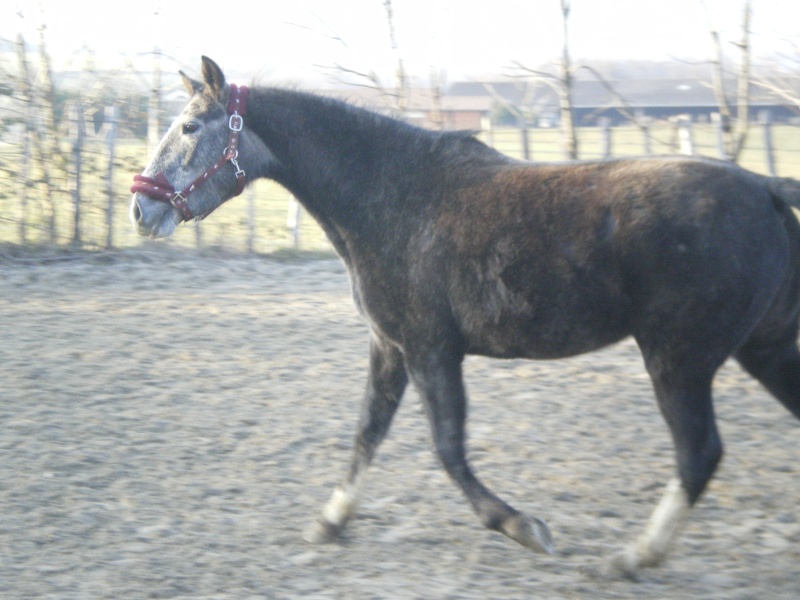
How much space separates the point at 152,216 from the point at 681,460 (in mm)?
2536

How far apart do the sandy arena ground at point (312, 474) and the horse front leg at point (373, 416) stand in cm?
19

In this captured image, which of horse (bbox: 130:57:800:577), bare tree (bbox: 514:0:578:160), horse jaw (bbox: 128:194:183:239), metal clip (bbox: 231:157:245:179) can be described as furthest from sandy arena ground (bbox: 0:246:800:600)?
bare tree (bbox: 514:0:578:160)

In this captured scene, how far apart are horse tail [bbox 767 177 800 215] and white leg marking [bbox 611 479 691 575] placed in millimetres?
1199

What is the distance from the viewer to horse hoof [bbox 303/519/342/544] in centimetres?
399

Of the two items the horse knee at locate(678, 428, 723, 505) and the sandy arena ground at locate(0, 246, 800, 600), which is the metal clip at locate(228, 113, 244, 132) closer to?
the sandy arena ground at locate(0, 246, 800, 600)

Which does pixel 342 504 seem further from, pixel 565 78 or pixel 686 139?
pixel 686 139

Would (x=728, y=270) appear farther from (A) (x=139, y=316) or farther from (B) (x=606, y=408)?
(A) (x=139, y=316)

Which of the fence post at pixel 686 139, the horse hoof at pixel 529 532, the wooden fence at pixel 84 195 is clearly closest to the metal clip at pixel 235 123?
the horse hoof at pixel 529 532

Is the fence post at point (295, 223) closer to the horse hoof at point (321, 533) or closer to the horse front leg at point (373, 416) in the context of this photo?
the horse front leg at point (373, 416)

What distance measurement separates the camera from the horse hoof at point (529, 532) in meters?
3.55

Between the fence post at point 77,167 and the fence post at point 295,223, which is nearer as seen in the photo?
the fence post at point 77,167

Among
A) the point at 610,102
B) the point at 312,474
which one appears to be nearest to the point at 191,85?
the point at 312,474

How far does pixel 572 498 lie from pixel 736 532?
2.59ft

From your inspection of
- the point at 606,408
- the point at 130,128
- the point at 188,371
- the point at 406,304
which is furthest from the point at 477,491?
the point at 130,128
